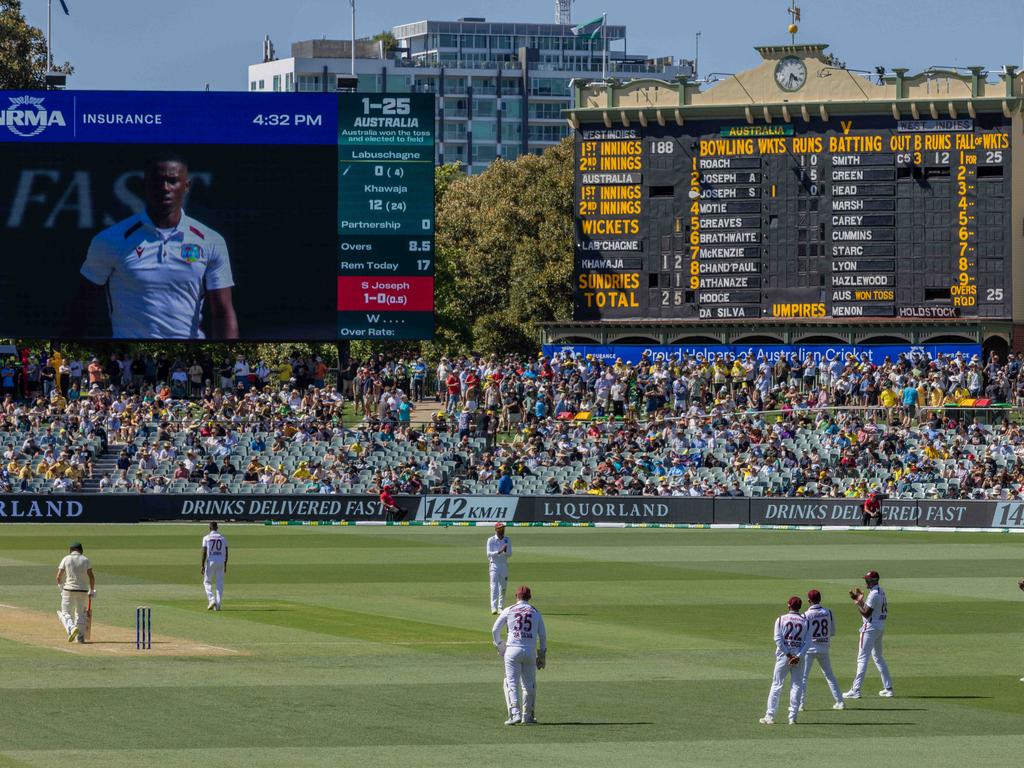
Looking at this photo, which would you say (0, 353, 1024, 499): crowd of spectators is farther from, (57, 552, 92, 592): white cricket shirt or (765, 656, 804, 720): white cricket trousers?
(765, 656, 804, 720): white cricket trousers

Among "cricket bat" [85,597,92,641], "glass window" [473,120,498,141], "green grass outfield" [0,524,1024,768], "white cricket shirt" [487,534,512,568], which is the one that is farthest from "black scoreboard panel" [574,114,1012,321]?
"glass window" [473,120,498,141]

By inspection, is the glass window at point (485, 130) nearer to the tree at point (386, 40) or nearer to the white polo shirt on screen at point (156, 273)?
the tree at point (386, 40)

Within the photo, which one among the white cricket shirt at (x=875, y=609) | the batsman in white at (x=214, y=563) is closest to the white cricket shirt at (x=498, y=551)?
the batsman in white at (x=214, y=563)

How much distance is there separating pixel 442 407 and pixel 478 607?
2891cm

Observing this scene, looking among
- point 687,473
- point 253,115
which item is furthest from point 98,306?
point 687,473

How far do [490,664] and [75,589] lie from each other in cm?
605

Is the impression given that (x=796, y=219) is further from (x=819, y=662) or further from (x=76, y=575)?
(x=819, y=662)

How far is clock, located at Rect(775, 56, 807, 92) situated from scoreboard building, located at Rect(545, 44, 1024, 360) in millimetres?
39

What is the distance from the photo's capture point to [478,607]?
32344mm

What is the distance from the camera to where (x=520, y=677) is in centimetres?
2000

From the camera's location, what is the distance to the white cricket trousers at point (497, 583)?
99.2 ft

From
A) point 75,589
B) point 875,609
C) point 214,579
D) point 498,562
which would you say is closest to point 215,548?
point 214,579

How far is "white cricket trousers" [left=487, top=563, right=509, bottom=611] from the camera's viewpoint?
30.2 meters

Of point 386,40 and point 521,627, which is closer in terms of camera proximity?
point 521,627
